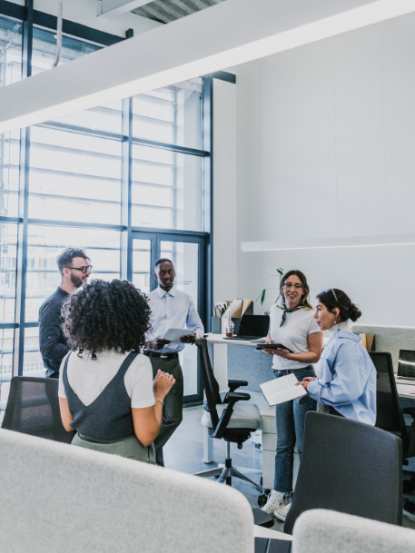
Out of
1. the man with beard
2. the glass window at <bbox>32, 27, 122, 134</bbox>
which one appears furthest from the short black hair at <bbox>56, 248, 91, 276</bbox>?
the glass window at <bbox>32, 27, 122, 134</bbox>

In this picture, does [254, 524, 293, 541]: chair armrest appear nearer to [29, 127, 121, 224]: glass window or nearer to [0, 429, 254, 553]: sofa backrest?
[0, 429, 254, 553]: sofa backrest

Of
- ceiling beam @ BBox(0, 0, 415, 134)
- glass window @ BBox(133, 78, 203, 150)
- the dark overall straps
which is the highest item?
glass window @ BBox(133, 78, 203, 150)

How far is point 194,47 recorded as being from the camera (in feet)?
3.42

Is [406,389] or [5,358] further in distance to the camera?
[5,358]

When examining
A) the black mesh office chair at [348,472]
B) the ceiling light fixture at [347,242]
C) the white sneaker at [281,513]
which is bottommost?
the white sneaker at [281,513]

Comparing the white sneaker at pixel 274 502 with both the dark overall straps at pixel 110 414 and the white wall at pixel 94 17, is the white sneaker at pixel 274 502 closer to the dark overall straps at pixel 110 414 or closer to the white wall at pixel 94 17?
the dark overall straps at pixel 110 414

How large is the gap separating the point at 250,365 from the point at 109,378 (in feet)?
9.14

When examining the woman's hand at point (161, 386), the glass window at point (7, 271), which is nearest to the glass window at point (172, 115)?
the glass window at point (7, 271)

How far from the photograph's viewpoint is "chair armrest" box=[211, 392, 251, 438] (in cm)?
276

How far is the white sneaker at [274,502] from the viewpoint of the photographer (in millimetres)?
2672

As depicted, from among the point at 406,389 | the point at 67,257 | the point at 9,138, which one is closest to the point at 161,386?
the point at 67,257

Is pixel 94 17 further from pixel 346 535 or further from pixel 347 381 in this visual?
pixel 346 535

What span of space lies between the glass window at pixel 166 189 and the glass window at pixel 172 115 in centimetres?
18

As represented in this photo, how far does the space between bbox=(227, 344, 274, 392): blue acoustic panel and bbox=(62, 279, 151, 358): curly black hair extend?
259 cm
